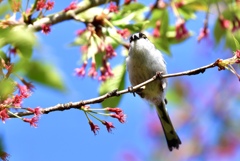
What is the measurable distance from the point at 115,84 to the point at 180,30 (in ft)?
3.05

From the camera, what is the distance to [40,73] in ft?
2.49

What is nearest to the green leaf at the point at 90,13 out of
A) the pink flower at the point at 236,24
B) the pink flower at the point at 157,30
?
the pink flower at the point at 157,30

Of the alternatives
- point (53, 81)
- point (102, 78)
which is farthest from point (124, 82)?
point (53, 81)

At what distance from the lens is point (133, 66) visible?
394 cm

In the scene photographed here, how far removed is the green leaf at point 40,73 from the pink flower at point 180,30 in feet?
10.3

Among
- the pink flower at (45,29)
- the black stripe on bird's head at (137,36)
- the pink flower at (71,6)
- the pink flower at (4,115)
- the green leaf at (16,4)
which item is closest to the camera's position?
the pink flower at (4,115)

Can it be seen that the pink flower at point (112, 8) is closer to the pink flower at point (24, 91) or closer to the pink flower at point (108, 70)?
the pink flower at point (108, 70)

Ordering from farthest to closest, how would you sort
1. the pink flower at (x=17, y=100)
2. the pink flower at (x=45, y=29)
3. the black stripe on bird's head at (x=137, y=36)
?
1. the black stripe on bird's head at (x=137, y=36)
2. the pink flower at (x=45, y=29)
3. the pink flower at (x=17, y=100)

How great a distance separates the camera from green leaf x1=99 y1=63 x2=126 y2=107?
322 centimetres

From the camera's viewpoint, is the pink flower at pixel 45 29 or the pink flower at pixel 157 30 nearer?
the pink flower at pixel 45 29

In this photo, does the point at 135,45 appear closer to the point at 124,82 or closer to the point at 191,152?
the point at 124,82

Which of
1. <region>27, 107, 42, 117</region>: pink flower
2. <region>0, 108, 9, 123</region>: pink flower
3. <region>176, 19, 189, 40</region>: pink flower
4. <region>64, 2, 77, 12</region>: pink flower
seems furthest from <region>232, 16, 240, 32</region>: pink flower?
<region>0, 108, 9, 123</region>: pink flower

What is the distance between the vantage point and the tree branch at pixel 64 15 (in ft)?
9.65

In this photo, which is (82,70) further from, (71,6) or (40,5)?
(40,5)
